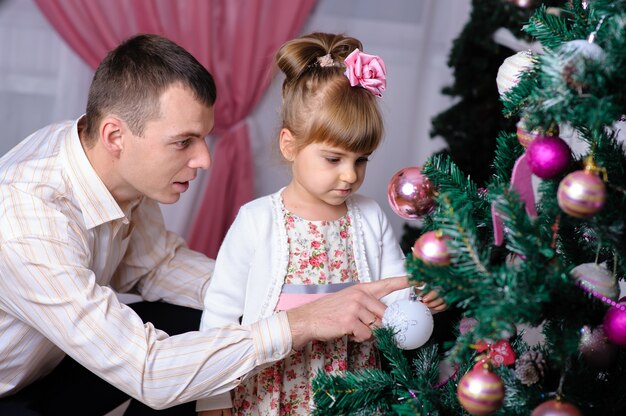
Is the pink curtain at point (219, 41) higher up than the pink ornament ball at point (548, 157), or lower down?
lower down

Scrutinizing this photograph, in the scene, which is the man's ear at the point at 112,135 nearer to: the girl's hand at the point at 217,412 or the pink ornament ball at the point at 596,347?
the girl's hand at the point at 217,412

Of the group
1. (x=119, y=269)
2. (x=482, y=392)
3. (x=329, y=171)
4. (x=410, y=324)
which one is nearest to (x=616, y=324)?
(x=482, y=392)

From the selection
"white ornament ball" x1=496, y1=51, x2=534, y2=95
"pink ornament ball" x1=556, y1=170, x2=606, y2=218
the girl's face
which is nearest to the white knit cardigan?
the girl's face

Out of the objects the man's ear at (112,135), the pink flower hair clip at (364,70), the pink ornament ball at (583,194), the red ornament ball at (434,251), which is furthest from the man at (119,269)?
the pink ornament ball at (583,194)

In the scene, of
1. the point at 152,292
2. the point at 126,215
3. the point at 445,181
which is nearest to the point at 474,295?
the point at 445,181

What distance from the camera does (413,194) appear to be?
122cm

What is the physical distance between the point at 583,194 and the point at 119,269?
146cm

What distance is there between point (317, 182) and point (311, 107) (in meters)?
0.16

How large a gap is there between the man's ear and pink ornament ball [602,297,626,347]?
1.07 meters

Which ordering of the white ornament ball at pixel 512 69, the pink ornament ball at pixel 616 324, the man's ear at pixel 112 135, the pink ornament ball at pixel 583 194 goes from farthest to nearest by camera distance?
the man's ear at pixel 112 135
the white ornament ball at pixel 512 69
the pink ornament ball at pixel 616 324
the pink ornament ball at pixel 583 194

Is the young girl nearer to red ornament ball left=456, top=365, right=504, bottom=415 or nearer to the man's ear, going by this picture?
the man's ear

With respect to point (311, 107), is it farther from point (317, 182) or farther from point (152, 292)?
point (152, 292)

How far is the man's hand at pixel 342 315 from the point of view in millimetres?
1367

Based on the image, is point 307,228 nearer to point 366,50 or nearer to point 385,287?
point 385,287
